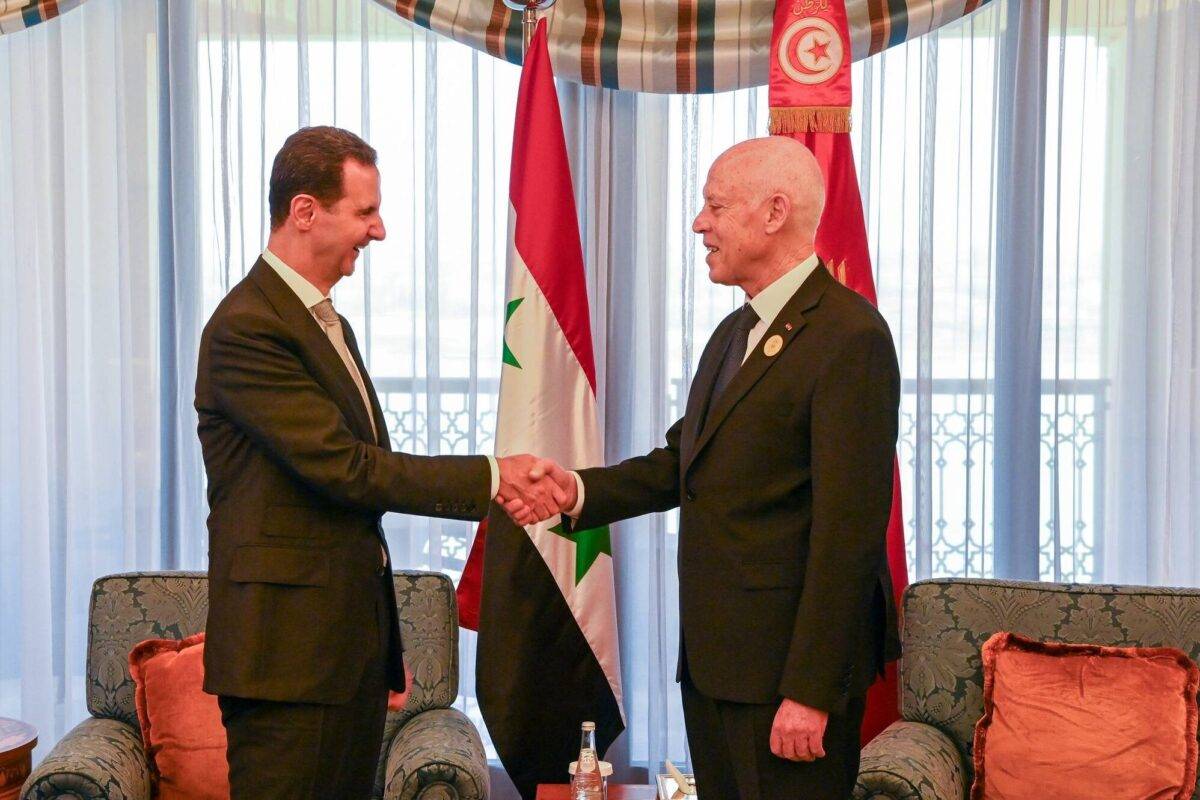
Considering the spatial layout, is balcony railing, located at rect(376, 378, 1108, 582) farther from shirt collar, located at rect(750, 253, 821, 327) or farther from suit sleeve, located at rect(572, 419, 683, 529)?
shirt collar, located at rect(750, 253, 821, 327)

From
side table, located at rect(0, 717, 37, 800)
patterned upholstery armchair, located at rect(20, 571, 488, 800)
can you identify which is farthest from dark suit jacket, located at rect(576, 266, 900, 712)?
side table, located at rect(0, 717, 37, 800)

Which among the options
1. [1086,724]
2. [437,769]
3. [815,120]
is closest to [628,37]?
[815,120]

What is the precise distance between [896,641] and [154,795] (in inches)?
73.9

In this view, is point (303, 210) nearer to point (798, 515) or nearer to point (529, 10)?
point (798, 515)

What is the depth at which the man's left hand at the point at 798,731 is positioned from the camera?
189 cm

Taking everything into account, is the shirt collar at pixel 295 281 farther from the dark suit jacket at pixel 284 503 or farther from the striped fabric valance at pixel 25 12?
the striped fabric valance at pixel 25 12

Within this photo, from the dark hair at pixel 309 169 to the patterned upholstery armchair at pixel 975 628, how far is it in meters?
1.80

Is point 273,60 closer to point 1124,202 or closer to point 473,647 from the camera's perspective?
point 473,647

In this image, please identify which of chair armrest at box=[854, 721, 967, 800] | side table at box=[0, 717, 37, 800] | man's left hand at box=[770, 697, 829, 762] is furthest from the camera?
side table at box=[0, 717, 37, 800]

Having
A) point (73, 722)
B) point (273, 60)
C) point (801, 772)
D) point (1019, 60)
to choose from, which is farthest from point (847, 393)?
point (73, 722)

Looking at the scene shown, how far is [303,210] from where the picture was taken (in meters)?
2.07

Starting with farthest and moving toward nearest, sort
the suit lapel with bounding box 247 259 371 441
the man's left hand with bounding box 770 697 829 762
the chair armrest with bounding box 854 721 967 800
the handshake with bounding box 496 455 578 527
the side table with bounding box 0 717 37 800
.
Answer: the side table with bounding box 0 717 37 800
the chair armrest with bounding box 854 721 967 800
the handshake with bounding box 496 455 578 527
the suit lapel with bounding box 247 259 371 441
the man's left hand with bounding box 770 697 829 762

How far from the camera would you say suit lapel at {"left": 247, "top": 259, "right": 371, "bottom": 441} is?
2.03m

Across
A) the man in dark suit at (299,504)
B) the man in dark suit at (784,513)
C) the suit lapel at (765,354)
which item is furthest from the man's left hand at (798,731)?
the man in dark suit at (299,504)
